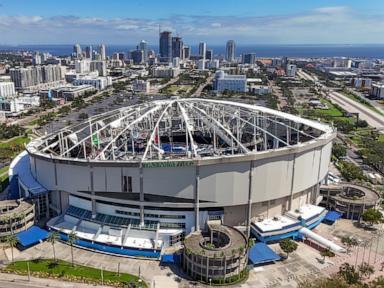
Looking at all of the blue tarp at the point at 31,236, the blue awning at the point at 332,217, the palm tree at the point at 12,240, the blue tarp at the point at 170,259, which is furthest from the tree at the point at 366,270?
the palm tree at the point at 12,240

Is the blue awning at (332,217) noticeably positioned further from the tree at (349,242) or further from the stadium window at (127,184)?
the stadium window at (127,184)

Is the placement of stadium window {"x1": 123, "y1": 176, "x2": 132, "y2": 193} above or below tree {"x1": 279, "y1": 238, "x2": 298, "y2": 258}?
above

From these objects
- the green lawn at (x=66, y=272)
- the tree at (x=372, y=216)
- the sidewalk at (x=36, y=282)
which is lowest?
the sidewalk at (x=36, y=282)

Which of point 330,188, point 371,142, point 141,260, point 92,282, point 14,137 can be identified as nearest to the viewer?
point 92,282

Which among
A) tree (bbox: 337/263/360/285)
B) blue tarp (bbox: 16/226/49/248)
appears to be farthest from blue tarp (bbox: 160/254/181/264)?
tree (bbox: 337/263/360/285)

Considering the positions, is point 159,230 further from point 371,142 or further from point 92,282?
point 371,142

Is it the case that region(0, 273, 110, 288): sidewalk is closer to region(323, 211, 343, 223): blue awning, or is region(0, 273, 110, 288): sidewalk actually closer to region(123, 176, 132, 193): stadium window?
region(123, 176, 132, 193): stadium window

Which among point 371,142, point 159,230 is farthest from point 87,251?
point 371,142
